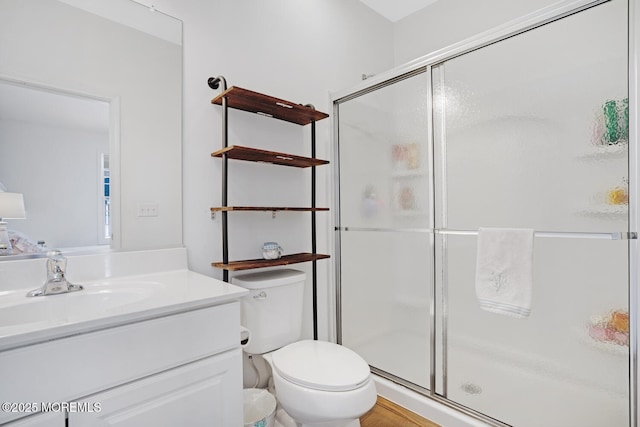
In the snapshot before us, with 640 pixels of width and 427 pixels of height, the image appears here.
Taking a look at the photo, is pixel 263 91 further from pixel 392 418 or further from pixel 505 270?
pixel 392 418

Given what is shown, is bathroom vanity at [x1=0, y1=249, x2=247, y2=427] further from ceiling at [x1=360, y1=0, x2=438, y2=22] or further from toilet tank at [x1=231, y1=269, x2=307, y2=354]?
ceiling at [x1=360, y1=0, x2=438, y2=22]

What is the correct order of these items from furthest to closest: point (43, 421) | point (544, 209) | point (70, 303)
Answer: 1. point (544, 209)
2. point (70, 303)
3. point (43, 421)

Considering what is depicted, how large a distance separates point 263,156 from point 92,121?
2.30ft

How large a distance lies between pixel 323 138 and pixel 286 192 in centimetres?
48

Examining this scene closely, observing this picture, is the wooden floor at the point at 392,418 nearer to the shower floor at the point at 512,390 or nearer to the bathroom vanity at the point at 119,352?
the shower floor at the point at 512,390

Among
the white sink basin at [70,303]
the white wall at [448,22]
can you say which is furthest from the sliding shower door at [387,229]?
the white sink basin at [70,303]

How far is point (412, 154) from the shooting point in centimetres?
175

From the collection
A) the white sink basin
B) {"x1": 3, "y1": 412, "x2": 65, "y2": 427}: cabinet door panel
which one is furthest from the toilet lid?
{"x1": 3, "y1": 412, "x2": 65, "y2": 427}: cabinet door panel

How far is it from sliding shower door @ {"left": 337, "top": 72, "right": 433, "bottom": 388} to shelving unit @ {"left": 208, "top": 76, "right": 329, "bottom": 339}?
1.00 feet

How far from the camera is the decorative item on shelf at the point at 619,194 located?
3.66ft

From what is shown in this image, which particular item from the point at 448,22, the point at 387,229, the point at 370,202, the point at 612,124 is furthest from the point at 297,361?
the point at 448,22

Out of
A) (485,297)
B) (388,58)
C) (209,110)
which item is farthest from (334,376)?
(388,58)

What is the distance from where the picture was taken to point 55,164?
3.81ft

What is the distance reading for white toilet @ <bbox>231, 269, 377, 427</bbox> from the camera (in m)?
1.14
